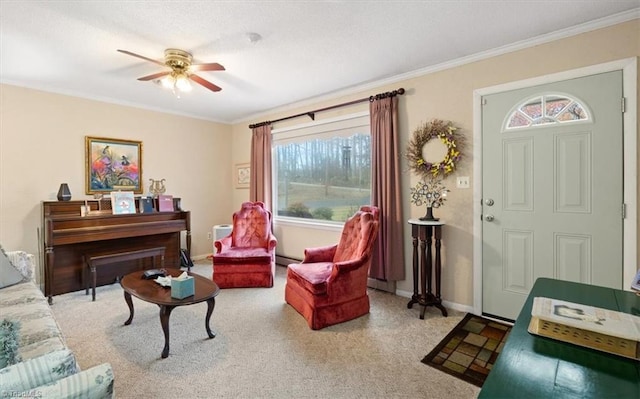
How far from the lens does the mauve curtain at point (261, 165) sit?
5.07 meters

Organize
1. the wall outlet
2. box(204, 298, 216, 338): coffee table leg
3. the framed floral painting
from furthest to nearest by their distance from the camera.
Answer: the framed floral painting < the wall outlet < box(204, 298, 216, 338): coffee table leg

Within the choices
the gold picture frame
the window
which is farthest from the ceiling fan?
the gold picture frame

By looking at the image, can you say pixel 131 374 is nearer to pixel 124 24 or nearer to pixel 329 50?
pixel 124 24

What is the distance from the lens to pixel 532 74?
2732mm

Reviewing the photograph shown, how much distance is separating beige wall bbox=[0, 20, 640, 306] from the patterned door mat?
1.23 ft

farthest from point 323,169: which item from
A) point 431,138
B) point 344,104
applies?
point 431,138

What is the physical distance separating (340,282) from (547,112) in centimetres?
230

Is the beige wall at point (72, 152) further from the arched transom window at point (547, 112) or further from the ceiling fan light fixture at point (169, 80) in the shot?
the arched transom window at point (547, 112)

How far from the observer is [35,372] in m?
0.88

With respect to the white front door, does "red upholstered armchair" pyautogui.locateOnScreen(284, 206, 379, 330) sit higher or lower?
lower

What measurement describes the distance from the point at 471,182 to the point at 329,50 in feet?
6.07

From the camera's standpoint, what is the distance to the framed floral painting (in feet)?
14.0

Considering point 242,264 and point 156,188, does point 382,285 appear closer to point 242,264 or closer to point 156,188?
point 242,264

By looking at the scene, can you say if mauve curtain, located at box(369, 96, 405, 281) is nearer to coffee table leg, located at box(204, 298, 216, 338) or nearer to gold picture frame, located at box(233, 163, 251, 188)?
coffee table leg, located at box(204, 298, 216, 338)
